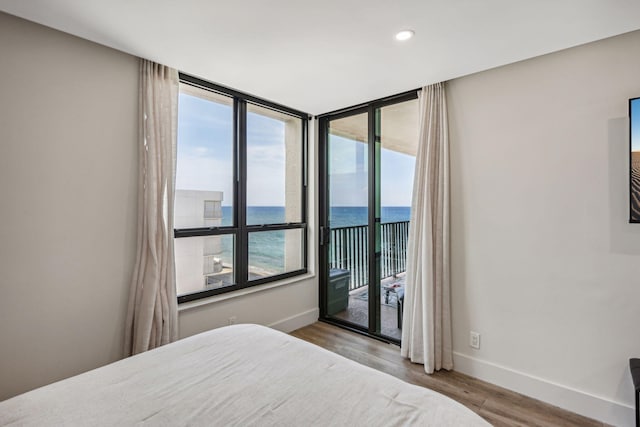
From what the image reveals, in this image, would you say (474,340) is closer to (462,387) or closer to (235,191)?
(462,387)

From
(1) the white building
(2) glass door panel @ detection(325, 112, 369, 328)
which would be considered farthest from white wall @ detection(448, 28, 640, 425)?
(1) the white building

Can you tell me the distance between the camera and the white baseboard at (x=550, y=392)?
184cm

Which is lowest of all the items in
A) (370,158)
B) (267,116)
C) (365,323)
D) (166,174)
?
(365,323)

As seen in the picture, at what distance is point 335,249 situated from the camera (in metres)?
3.57

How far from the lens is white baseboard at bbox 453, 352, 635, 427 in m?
1.84

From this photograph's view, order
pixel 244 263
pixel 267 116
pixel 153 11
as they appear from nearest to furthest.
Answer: pixel 153 11, pixel 244 263, pixel 267 116

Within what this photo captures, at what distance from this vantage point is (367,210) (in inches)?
125

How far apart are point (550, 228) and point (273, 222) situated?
2.44 meters

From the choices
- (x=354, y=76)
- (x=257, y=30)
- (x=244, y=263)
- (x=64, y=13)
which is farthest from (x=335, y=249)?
(x=64, y=13)

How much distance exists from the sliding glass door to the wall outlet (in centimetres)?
71

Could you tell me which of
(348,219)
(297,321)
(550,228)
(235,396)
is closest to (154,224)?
(235,396)

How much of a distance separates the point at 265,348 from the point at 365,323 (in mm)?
1995

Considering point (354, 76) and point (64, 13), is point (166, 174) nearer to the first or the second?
point (64, 13)

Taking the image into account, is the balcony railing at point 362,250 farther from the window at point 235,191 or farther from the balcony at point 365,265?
the window at point 235,191
